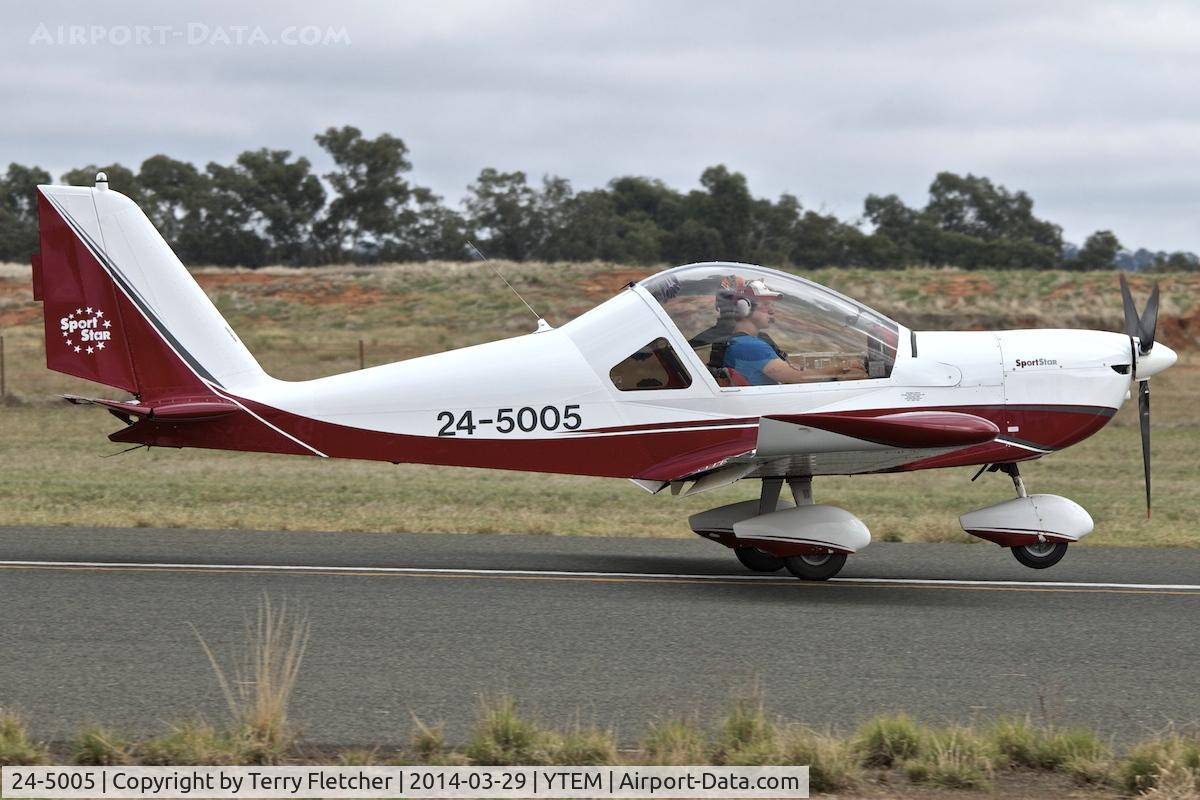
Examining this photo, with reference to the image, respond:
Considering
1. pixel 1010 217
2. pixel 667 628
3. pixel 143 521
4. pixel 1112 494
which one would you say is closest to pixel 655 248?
pixel 1010 217

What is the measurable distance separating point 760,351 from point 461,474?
1108 cm

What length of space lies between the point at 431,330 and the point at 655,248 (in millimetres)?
18810

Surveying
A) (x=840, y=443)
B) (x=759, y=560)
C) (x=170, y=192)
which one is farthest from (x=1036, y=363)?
(x=170, y=192)

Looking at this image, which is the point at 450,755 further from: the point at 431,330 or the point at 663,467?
the point at 431,330

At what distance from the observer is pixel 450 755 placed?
581 centimetres

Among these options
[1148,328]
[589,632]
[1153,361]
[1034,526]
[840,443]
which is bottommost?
[589,632]

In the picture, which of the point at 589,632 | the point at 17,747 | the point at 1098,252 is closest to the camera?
the point at 17,747

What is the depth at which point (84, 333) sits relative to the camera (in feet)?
34.8

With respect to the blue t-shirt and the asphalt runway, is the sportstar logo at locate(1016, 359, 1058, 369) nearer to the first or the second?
the asphalt runway

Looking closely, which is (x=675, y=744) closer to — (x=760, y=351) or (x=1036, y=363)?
(x=760, y=351)

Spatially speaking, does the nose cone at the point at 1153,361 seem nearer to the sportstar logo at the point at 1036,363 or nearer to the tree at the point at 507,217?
the sportstar logo at the point at 1036,363

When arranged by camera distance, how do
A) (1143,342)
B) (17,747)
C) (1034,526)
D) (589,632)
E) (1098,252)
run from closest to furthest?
(17,747) → (589,632) → (1034,526) → (1143,342) → (1098,252)

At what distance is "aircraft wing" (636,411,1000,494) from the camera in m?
9.88

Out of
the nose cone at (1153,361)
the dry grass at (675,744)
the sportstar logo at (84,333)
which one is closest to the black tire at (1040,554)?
the nose cone at (1153,361)
